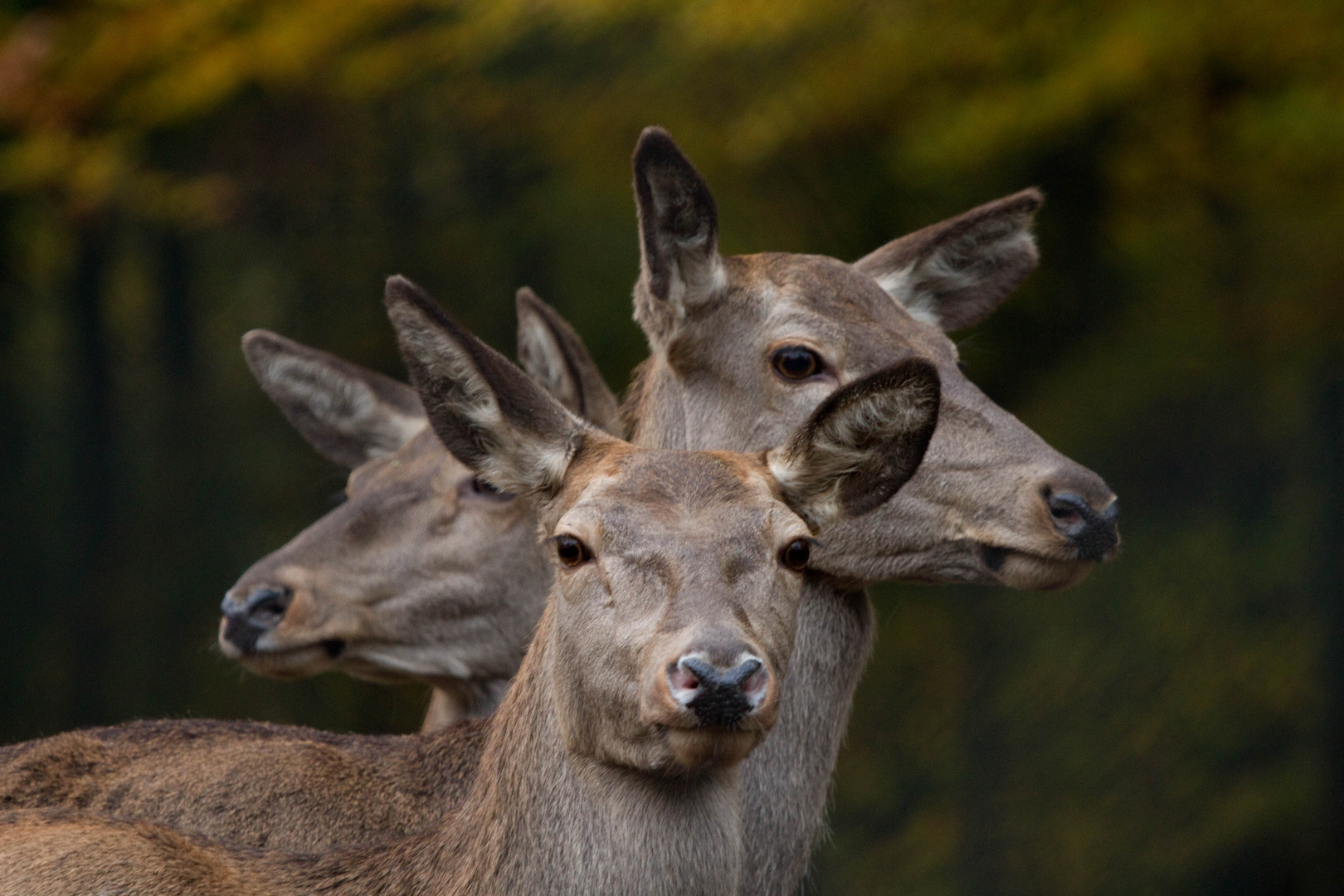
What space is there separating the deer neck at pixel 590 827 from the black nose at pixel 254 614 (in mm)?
2143

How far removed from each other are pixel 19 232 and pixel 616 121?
178 inches

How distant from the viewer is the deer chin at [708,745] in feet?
12.1

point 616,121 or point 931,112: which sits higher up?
point 616,121

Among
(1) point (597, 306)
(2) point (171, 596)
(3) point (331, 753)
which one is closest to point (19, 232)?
(2) point (171, 596)

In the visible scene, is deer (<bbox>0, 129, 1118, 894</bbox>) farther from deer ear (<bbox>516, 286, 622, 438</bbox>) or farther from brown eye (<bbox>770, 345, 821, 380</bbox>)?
deer ear (<bbox>516, 286, 622, 438</bbox>)

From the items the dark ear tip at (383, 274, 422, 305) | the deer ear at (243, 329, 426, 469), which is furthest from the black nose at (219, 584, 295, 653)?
the dark ear tip at (383, 274, 422, 305)

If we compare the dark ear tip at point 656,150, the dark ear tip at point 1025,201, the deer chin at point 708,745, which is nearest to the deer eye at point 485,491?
the dark ear tip at point 656,150

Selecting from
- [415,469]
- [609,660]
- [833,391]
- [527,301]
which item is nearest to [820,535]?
[833,391]

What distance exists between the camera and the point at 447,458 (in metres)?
6.53

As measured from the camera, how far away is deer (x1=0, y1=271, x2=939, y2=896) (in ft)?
12.4

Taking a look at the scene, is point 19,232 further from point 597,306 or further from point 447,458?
point 447,458

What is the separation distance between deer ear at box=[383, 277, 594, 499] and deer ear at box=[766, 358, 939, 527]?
2.03 feet

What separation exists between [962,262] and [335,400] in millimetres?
2933

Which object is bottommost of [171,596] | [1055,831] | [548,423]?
[1055,831]
